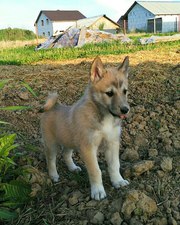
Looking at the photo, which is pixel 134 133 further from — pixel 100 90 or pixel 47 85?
pixel 47 85

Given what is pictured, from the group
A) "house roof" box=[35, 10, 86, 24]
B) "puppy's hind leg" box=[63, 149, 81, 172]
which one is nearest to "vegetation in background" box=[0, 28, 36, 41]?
"house roof" box=[35, 10, 86, 24]

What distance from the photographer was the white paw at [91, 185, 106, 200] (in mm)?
3047

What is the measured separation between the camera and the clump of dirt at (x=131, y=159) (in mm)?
2885

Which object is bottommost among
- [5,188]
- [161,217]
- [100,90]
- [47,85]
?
[161,217]

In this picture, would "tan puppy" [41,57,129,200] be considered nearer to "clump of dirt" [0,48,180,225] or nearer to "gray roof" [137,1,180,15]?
"clump of dirt" [0,48,180,225]

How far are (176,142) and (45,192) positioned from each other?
1675mm

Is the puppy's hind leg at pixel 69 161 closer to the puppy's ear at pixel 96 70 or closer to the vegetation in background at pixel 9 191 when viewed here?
the vegetation in background at pixel 9 191

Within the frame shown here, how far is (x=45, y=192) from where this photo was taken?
3305mm

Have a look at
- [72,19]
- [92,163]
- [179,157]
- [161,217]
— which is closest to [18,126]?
[92,163]

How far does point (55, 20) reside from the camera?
60531mm

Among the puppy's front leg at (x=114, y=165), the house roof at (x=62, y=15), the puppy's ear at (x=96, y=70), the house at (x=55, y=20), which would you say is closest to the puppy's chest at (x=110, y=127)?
the puppy's front leg at (x=114, y=165)

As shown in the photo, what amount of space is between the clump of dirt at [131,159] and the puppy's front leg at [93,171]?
0.23 ft

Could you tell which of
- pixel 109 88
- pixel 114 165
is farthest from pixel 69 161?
pixel 109 88

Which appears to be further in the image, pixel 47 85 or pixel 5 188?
pixel 47 85
